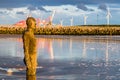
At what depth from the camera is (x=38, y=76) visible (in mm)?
18359

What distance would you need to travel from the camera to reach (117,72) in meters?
19.9

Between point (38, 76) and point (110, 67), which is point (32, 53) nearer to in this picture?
point (38, 76)

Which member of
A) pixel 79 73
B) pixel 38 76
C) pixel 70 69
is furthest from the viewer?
pixel 70 69

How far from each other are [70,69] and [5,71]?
10.8 feet

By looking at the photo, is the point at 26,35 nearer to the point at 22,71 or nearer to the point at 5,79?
the point at 5,79

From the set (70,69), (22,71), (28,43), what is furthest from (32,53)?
(70,69)

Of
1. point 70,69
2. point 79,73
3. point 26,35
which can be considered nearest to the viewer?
point 26,35

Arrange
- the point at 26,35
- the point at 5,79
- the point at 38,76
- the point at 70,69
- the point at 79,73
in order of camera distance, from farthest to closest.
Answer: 1. the point at 70,69
2. the point at 79,73
3. the point at 38,76
4. the point at 5,79
5. the point at 26,35

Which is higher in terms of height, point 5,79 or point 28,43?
point 28,43

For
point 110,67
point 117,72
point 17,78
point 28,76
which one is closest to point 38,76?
point 17,78

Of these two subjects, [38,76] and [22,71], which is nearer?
[38,76]

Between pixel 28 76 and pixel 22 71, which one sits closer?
pixel 28 76

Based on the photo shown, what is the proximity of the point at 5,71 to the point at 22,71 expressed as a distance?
759 mm

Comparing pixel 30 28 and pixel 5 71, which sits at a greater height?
pixel 30 28
